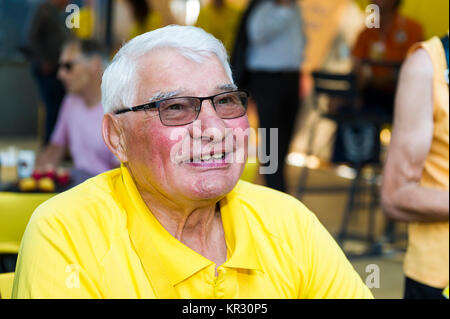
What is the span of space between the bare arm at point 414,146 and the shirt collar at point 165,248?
2.31ft

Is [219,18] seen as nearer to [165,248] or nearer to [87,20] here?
[87,20]

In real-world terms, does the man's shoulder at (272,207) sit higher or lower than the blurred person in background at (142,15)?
lower

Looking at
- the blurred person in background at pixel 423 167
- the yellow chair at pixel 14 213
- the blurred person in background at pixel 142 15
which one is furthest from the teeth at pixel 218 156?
the blurred person in background at pixel 142 15

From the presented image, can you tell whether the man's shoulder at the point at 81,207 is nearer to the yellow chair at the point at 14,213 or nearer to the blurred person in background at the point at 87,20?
the yellow chair at the point at 14,213

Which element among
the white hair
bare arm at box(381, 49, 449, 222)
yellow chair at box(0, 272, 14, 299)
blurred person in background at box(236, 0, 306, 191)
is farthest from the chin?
blurred person in background at box(236, 0, 306, 191)

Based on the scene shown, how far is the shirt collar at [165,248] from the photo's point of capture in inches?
54.4

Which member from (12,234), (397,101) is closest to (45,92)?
(12,234)

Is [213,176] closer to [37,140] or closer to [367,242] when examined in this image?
[367,242]

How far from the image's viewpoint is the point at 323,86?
5.32 metres

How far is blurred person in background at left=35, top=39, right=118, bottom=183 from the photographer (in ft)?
12.5

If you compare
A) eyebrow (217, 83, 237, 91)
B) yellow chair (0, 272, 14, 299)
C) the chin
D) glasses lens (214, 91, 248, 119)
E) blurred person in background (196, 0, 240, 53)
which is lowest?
yellow chair (0, 272, 14, 299)

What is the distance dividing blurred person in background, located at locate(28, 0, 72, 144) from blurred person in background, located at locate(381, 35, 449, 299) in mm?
5475

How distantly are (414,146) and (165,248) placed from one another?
92cm

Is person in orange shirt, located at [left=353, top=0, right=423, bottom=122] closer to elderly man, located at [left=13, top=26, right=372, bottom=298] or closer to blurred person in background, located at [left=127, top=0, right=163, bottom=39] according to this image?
blurred person in background, located at [left=127, top=0, right=163, bottom=39]
